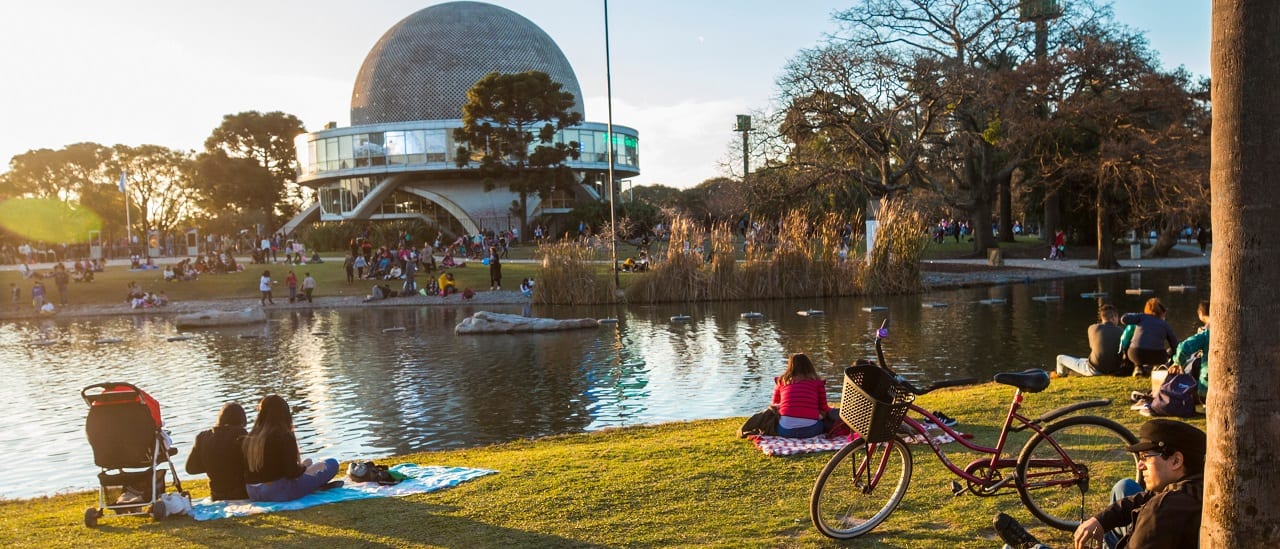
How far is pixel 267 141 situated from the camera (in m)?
69.7

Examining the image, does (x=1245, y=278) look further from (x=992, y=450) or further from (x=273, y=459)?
(x=273, y=459)

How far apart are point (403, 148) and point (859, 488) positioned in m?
60.0

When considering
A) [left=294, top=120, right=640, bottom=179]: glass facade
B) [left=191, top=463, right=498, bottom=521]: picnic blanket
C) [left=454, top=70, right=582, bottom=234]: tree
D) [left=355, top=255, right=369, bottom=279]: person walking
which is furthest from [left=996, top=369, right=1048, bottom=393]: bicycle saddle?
[left=294, top=120, right=640, bottom=179]: glass facade

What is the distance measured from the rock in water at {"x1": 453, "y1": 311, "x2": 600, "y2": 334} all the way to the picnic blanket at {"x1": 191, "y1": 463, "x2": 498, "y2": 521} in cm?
1234

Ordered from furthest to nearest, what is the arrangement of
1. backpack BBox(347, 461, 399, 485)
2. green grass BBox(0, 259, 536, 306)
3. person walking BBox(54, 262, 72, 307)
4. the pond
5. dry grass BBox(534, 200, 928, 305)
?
1. green grass BBox(0, 259, 536, 306)
2. person walking BBox(54, 262, 72, 307)
3. dry grass BBox(534, 200, 928, 305)
4. the pond
5. backpack BBox(347, 461, 399, 485)

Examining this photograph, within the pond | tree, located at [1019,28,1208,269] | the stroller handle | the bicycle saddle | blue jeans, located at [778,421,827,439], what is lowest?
the pond

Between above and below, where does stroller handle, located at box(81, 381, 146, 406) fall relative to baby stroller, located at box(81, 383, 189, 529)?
above

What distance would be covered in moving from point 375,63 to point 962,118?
4810cm

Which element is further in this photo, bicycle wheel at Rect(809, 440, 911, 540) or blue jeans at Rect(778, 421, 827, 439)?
blue jeans at Rect(778, 421, 827, 439)

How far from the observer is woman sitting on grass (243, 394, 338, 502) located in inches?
246

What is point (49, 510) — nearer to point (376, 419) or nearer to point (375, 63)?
point (376, 419)

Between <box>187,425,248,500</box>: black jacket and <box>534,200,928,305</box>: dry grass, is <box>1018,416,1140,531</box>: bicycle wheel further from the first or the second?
<box>534,200,928,305</box>: dry grass

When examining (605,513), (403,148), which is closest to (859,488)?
(605,513)

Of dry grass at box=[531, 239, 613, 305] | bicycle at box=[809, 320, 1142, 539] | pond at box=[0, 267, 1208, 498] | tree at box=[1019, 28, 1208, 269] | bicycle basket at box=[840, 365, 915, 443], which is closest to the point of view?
bicycle basket at box=[840, 365, 915, 443]
